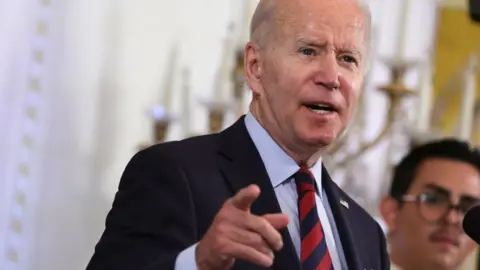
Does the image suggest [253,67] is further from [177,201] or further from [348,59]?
[177,201]

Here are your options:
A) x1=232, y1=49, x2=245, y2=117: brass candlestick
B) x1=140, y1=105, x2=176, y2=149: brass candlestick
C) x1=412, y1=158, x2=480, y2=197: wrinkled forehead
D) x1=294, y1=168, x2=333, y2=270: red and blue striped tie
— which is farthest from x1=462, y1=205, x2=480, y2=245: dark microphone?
x1=140, y1=105, x2=176, y2=149: brass candlestick

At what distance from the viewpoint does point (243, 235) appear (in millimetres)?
797

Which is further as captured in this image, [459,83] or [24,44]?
[459,83]

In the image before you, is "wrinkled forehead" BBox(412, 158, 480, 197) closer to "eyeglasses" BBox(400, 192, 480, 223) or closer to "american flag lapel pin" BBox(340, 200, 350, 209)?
"eyeglasses" BBox(400, 192, 480, 223)

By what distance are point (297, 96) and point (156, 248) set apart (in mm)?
242

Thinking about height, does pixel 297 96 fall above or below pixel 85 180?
above

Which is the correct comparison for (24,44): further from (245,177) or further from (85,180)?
(245,177)

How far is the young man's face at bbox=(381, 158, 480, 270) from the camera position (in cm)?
173

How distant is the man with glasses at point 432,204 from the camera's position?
1.73 meters

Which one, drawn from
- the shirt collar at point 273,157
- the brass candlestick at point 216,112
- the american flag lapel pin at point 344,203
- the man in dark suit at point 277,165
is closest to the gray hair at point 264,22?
the man in dark suit at point 277,165

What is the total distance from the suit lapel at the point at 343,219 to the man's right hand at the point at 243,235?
11.4 inches

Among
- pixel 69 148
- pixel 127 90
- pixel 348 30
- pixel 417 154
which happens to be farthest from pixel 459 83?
pixel 348 30

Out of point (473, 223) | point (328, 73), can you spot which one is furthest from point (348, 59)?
point (473, 223)

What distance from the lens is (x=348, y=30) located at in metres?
1.08
